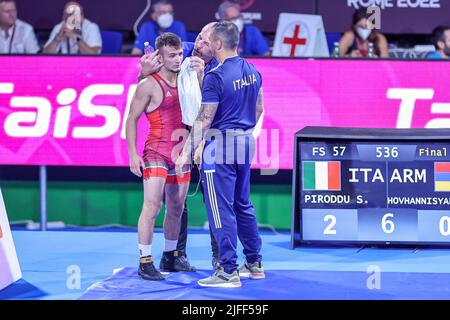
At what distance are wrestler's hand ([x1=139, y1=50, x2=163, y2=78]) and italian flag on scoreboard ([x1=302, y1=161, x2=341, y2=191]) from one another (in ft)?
6.55

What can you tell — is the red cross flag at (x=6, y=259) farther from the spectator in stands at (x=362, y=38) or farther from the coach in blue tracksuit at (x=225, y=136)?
the spectator in stands at (x=362, y=38)

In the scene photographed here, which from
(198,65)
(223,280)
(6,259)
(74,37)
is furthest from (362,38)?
(6,259)

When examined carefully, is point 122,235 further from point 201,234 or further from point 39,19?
point 39,19

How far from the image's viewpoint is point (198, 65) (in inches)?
293

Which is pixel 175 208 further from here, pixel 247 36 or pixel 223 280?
pixel 247 36

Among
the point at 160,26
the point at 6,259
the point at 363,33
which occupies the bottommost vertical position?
the point at 6,259

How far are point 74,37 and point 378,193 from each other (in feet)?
13.1

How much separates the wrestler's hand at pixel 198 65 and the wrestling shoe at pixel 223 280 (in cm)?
155

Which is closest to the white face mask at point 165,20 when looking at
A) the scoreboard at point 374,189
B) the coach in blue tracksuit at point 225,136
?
the scoreboard at point 374,189

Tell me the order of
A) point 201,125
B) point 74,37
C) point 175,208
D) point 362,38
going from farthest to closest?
point 362,38 → point 74,37 → point 175,208 → point 201,125

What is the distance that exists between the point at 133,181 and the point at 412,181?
3.09 m

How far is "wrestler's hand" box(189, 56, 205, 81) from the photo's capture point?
7.42 m

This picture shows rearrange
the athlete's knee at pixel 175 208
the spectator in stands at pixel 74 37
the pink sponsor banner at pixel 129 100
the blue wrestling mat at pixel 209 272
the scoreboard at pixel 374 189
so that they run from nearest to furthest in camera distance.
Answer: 1. the blue wrestling mat at pixel 209 272
2. the athlete's knee at pixel 175 208
3. the scoreboard at pixel 374 189
4. the pink sponsor banner at pixel 129 100
5. the spectator in stands at pixel 74 37

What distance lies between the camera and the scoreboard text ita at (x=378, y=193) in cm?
850
